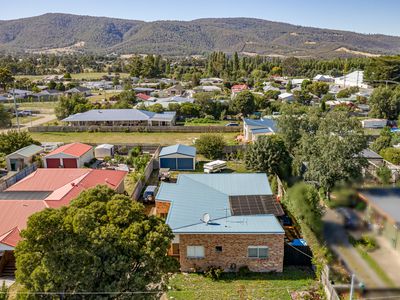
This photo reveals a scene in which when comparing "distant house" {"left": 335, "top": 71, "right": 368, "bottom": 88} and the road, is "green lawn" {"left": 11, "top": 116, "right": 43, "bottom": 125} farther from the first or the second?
"distant house" {"left": 335, "top": 71, "right": 368, "bottom": 88}

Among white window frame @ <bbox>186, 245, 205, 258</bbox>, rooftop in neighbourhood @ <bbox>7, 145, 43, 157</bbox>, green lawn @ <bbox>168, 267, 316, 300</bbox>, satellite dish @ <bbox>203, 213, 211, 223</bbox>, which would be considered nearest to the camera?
green lawn @ <bbox>168, 267, 316, 300</bbox>

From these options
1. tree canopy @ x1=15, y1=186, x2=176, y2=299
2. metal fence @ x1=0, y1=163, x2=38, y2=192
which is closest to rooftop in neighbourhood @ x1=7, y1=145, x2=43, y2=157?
metal fence @ x1=0, y1=163, x2=38, y2=192

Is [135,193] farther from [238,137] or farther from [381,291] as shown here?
[238,137]

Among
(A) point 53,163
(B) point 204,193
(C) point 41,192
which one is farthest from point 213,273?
(A) point 53,163

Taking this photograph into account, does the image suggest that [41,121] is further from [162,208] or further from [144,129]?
[162,208]

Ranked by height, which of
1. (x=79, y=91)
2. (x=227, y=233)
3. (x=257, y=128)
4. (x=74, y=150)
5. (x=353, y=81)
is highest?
(x=353, y=81)

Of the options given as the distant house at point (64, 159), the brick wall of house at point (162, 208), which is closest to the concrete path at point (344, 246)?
the brick wall of house at point (162, 208)

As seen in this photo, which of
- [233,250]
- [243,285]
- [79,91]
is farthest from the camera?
[79,91]
